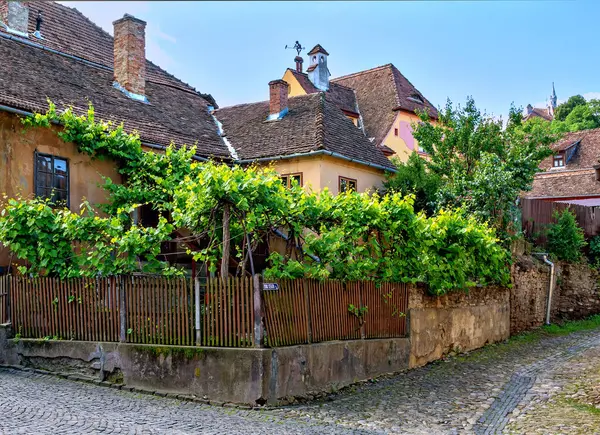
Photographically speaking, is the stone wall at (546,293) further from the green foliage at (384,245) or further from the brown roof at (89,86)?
the brown roof at (89,86)

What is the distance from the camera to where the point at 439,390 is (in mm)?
11695

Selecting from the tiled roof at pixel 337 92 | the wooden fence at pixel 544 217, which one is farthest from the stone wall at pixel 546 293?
the tiled roof at pixel 337 92

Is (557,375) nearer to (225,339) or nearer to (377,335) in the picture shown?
(377,335)

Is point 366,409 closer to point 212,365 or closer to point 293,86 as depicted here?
point 212,365

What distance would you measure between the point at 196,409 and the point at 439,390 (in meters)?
4.65

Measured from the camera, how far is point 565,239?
21.4m

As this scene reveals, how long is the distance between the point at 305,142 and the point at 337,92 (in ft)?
54.0

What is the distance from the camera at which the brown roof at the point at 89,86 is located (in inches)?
630

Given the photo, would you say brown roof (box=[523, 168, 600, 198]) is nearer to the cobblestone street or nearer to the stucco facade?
the cobblestone street

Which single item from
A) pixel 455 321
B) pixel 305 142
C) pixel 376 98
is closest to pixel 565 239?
pixel 455 321

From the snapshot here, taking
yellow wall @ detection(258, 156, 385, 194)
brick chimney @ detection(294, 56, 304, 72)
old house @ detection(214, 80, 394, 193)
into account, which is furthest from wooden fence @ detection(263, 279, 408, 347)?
brick chimney @ detection(294, 56, 304, 72)

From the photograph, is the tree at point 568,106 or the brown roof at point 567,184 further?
the tree at point 568,106

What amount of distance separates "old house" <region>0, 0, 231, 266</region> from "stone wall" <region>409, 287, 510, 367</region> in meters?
8.24

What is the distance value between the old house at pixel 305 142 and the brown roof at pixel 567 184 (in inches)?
708
